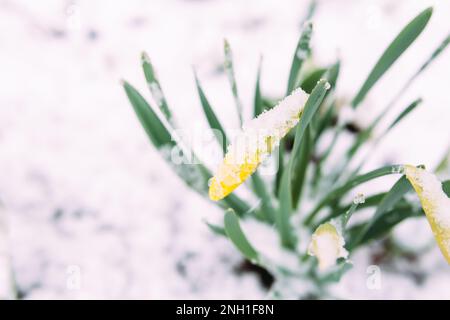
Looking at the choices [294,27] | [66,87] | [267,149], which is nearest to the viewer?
[267,149]

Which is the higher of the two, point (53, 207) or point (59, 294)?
point (53, 207)

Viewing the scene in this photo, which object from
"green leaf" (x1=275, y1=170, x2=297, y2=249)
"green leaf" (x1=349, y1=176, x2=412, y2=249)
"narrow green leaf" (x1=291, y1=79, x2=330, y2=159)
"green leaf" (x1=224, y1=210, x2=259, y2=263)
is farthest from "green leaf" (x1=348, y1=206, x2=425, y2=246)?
"narrow green leaf" (x1=291, y1=79, x2=330, y2=159)

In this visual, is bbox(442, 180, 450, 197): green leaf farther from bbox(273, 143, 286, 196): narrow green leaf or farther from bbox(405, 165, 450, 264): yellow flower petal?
bbox(273, 143, 286, 196): narrow green leaf

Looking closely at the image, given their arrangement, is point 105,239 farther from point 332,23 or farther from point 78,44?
point 332,23

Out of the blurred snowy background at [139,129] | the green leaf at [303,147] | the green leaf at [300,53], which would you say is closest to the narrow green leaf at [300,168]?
the green leaf at [303,147]

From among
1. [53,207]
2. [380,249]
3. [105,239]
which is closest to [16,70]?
[53,207]

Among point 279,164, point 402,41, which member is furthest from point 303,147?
point 402,41
